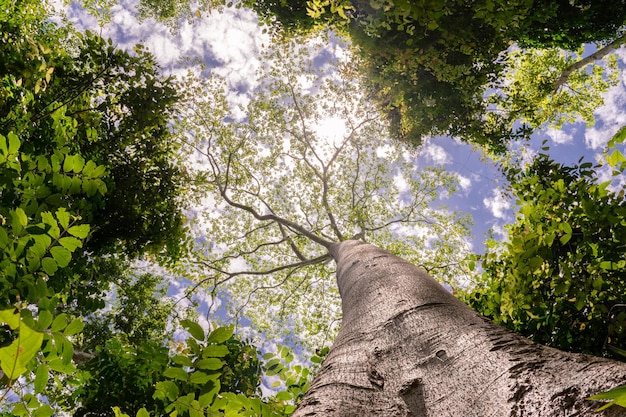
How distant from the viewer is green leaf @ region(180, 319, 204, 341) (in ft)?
3.37

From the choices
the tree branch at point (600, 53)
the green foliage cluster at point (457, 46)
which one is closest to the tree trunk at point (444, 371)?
the green foliage cluster at point (457, 46)

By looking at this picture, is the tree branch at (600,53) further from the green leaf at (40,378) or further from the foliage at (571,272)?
the green leaf at (40,378)

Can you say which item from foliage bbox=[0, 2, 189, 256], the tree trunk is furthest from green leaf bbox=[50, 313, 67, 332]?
foliage bbox=[0, 2, 189, 256]

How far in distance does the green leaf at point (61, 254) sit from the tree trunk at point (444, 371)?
0.99 meters

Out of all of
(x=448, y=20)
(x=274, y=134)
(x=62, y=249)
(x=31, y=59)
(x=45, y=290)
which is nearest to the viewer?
(x=62, y=249)

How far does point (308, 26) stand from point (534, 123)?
248 inches

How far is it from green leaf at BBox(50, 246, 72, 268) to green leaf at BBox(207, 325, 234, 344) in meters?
0.64

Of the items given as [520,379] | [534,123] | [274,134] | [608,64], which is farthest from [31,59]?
[608,64]

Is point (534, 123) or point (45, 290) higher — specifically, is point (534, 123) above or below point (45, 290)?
above

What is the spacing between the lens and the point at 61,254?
4.19ft

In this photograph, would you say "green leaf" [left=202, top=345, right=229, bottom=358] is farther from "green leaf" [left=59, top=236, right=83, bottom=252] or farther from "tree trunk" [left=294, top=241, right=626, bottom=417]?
"green leaf" [left=59, top=236, right=83, bottom=252]

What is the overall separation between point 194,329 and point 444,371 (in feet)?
2.63

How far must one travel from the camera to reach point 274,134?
448 inches

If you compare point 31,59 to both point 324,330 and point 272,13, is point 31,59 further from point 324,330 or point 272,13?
point 324,330
